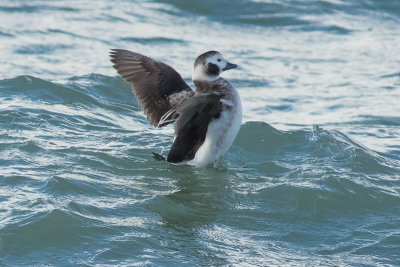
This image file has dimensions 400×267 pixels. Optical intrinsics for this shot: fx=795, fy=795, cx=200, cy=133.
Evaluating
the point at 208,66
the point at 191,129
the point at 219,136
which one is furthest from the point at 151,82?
the point at 219,136

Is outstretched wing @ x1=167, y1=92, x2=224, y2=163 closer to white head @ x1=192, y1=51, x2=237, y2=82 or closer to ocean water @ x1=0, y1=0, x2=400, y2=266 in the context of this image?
ocean water @ x1=0, y1=0, x2=400, y2=266

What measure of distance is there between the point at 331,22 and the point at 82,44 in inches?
172

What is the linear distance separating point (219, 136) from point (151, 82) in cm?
89

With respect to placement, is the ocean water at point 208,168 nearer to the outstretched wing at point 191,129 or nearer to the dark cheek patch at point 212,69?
the outstretched wing at point 191,129

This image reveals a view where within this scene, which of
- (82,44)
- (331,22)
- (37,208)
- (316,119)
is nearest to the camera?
(37,208)

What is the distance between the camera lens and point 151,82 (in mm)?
6980

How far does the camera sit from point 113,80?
9438 millimetres

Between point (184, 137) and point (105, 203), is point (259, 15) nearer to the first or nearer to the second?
point (184, 137)

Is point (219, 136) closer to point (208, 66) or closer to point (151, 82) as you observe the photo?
point (208, 66)

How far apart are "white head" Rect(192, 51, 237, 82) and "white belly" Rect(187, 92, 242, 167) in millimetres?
306

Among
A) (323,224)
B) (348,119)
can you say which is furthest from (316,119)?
(323,224)

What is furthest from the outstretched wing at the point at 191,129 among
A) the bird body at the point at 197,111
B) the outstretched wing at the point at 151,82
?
the outstretched wing at the point at 151,82

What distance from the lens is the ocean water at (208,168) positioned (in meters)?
5.02

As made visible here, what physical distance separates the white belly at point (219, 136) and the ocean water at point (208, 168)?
125 mm
